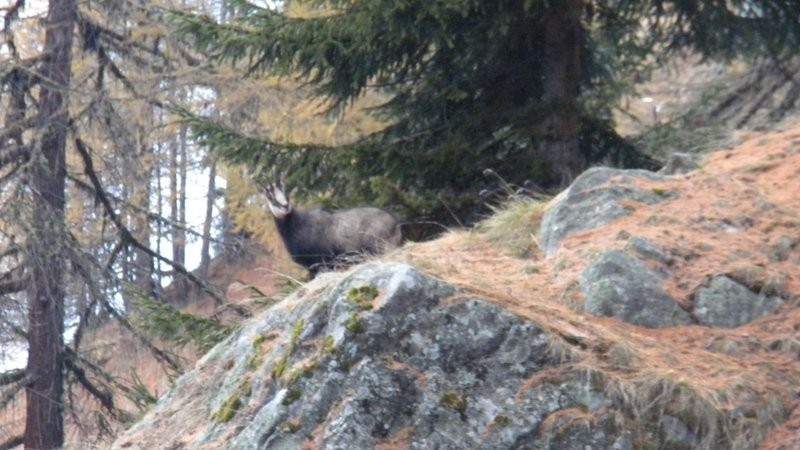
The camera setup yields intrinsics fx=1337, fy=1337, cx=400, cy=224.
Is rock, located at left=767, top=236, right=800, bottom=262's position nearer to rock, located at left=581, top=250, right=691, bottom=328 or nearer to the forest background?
rock, located at left=581, top=250, right=691, bottom=328

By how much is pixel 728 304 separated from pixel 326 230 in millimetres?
6747

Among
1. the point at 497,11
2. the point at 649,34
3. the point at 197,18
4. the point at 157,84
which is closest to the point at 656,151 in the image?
the point at 649,34

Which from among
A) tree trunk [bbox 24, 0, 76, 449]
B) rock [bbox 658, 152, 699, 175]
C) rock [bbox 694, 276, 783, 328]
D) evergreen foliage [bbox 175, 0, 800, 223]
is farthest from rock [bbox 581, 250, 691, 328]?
tree trunk [bbox 24, 0, 76, 449]

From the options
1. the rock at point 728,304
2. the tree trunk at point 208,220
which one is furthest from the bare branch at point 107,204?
the rock at point 728,304

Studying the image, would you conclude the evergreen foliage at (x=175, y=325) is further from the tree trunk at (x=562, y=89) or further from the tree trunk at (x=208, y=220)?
the tree trunk at (x=208, y=220)

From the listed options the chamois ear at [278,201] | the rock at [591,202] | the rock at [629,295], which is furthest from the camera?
the chamois ear at [278,201]

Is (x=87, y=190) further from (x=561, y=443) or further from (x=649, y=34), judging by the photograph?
(x=561, y=443)

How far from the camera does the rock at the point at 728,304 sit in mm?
7043

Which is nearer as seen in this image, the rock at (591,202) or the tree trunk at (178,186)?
the rock at (591,202)

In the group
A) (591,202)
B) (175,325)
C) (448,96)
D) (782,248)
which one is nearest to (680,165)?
(591,202)

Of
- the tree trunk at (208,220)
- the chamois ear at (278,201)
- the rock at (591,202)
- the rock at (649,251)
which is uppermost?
the chamois ear at (278,201)

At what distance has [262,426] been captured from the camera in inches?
247

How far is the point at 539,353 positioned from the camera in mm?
6258

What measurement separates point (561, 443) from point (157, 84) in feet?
58.0
